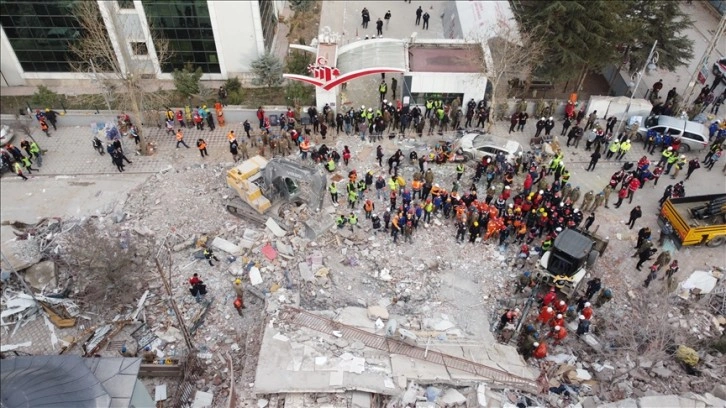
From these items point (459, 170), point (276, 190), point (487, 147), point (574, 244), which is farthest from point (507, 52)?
point (276, 190)

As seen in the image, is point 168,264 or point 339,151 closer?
point 168,264

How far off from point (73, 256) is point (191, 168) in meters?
6.36

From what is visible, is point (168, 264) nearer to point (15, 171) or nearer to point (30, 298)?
point (30, 298)

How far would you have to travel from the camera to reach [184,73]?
26.2 meters

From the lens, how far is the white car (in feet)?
74.0

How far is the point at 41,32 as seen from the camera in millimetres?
27125

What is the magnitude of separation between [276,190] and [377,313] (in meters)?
6.32

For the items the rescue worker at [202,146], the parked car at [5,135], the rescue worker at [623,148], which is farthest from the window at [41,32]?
the rescue worker at [623,148]

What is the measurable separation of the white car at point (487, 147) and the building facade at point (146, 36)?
40.4 feet

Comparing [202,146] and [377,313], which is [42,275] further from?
[377,313]

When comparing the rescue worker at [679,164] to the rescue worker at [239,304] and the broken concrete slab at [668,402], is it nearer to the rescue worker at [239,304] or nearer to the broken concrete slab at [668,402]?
the broken concrete slab at [668,402]

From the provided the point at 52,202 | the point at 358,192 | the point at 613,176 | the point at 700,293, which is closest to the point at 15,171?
the point at 52,202

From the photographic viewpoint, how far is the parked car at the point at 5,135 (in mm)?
24547

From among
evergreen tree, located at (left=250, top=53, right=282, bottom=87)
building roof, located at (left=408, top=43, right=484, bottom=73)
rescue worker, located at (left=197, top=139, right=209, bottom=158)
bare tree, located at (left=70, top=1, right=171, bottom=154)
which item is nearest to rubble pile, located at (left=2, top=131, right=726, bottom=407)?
rescue worker, located at (left=197, top=139, right=209, bottom=158)
